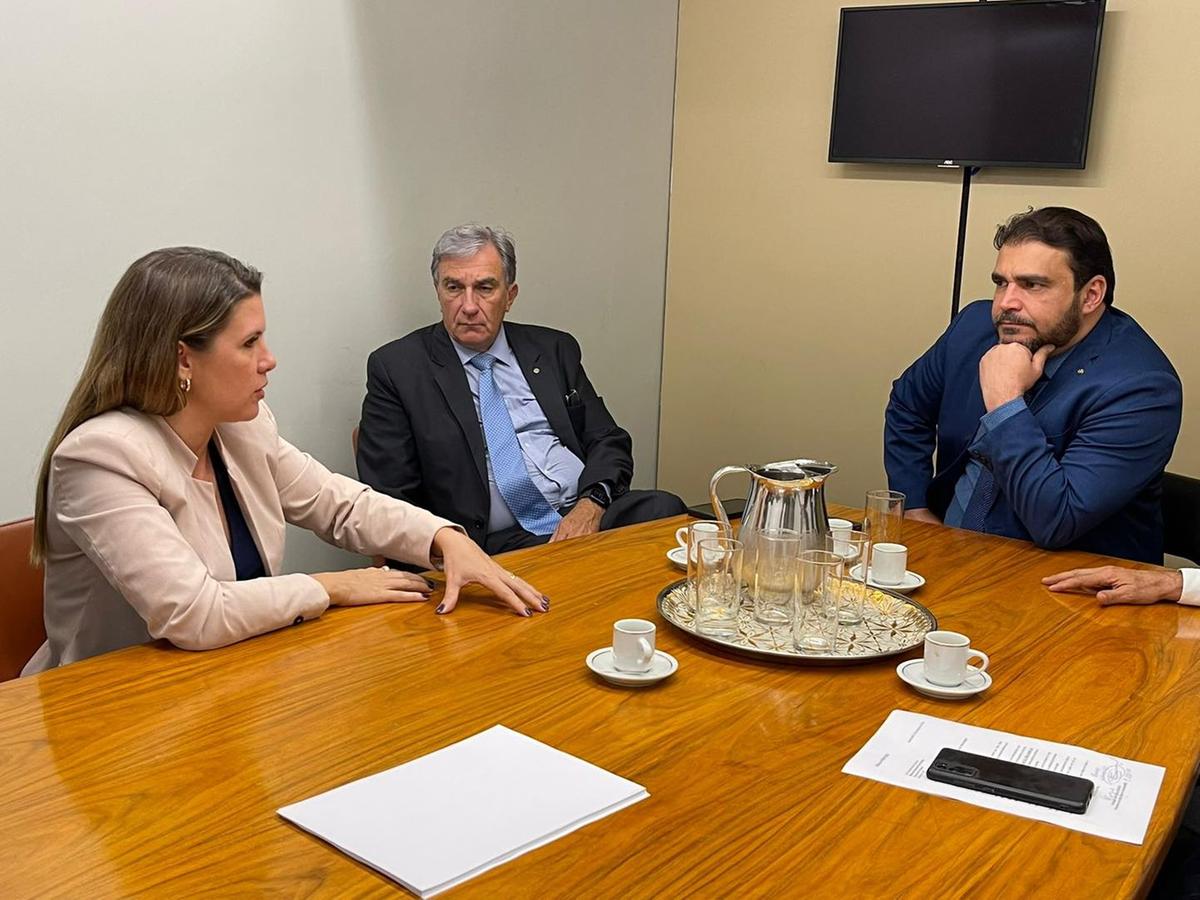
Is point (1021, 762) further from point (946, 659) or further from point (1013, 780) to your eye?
point (946, 659)

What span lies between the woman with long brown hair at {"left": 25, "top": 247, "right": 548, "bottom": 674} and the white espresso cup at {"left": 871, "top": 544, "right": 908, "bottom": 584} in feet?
1.99

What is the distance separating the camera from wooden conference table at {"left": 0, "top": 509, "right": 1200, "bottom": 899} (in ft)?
3.74

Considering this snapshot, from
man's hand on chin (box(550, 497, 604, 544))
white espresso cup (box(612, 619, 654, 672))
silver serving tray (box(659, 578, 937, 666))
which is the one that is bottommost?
man's hand on chin (box(550, 497, 604, 544))

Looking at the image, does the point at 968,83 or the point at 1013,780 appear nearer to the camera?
the point at 1013,780

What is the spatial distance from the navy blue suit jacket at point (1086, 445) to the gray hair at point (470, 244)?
1.33m

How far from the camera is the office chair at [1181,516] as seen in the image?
8.30ft

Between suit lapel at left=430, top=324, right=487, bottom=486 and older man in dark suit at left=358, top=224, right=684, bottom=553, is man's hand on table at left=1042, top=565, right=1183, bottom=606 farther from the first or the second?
suit lapel at left=430, top=324, right=487, bottom=486

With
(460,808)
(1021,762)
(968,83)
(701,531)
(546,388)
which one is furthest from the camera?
(968,83)

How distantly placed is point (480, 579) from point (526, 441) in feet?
4.96

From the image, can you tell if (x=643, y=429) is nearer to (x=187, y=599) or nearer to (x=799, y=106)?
(x=799, y=106)

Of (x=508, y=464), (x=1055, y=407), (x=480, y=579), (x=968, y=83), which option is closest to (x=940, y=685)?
(x=480, y=579)

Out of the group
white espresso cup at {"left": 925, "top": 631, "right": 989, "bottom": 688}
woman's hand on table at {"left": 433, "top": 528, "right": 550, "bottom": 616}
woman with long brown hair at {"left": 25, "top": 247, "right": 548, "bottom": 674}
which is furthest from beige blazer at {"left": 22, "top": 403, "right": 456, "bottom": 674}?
white espresso cup at {"left": 925, "top": 631, "right": 989, "bottom": 688}

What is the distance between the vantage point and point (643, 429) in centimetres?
469

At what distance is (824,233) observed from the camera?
13.6 ft
